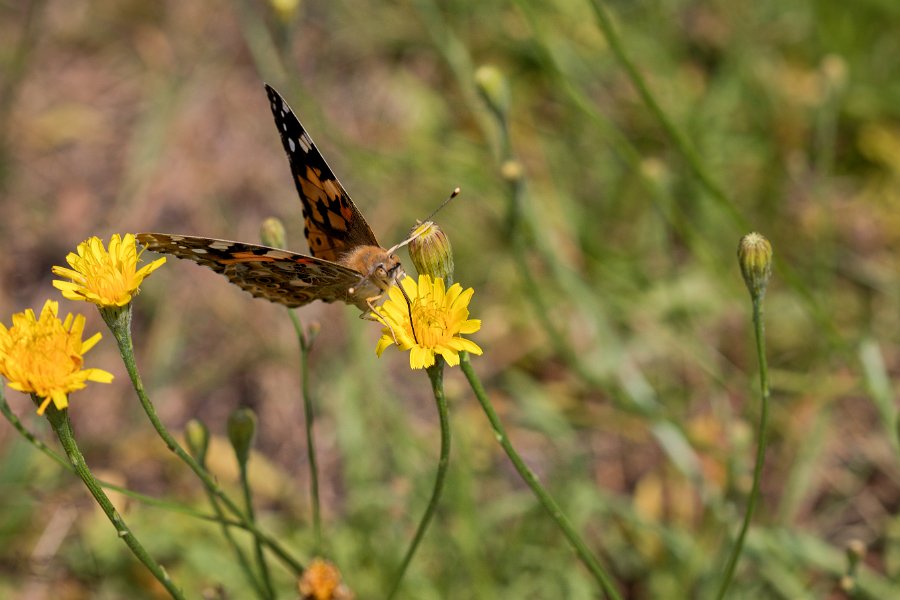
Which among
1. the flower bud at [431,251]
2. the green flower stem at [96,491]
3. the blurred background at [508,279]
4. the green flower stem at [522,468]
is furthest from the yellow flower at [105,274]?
the blurred background at [508,279]

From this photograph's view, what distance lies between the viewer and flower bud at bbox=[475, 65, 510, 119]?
320 cm

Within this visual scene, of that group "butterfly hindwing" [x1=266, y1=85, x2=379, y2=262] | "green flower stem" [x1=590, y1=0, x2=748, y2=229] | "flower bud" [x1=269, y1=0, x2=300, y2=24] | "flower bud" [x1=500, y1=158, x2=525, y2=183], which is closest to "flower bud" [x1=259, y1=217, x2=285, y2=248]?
"butterfly hindwing" [x1=266, y1=85, x2=379, y2=262]

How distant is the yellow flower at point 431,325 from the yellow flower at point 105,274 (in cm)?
57

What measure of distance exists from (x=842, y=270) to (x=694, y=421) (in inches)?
40.5

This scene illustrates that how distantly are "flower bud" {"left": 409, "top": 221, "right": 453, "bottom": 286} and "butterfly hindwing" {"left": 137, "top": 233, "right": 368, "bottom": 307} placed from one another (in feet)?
0.79

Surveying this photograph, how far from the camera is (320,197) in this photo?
2602 millimetres

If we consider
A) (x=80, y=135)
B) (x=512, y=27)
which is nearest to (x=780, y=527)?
(x=512, y=27)

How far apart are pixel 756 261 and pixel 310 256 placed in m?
1.10

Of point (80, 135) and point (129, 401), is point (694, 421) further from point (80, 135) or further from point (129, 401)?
point (80, 135)

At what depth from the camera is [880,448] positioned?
12.7 ft

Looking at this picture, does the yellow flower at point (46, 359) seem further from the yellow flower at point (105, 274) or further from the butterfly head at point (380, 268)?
the butterfly head at point (380, 268)

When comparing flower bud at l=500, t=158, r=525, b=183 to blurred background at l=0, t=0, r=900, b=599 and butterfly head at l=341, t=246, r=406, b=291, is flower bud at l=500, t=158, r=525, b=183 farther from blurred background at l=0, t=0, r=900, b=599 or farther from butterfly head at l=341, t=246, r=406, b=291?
butterfly head at l=341, t=246, r=406, b=291

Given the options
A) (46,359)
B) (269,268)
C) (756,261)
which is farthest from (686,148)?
(46,359)

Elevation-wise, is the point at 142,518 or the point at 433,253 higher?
the point at 433,253
